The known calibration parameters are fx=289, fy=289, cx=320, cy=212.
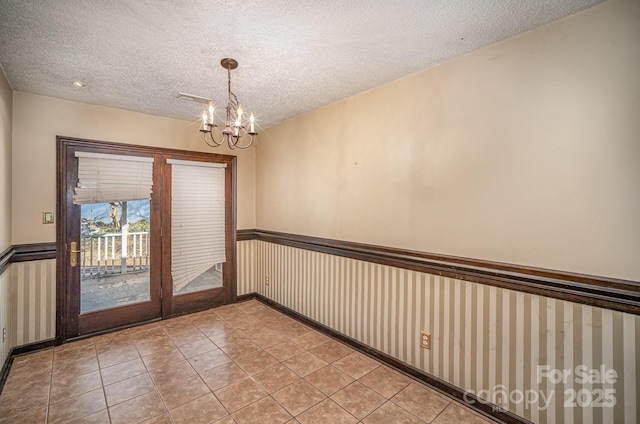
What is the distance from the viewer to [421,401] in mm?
2229

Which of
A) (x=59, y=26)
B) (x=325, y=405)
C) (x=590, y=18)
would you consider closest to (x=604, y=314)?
(x=590, y=18)

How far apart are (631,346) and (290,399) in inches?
85.6

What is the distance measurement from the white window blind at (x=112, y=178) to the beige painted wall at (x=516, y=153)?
2.58 m

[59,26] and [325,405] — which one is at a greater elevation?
[59,26]

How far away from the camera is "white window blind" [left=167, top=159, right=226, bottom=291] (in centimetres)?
393

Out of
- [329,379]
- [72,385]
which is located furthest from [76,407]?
[329,379]

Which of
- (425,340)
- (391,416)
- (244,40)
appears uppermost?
(244,40)

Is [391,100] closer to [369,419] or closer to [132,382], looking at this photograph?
[369,419]

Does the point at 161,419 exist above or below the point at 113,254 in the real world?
below

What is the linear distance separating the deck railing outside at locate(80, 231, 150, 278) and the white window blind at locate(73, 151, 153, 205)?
453 mm

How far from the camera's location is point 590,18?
171 cm

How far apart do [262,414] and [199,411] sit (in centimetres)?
46

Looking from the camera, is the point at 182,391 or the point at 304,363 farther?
the point at 304,363

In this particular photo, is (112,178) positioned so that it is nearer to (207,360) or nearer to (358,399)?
(207,360)
